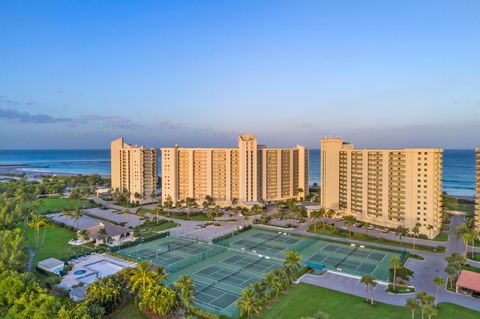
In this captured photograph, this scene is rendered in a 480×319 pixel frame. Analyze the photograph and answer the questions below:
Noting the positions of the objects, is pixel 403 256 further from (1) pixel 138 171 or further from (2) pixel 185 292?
(1) pixel 138 171

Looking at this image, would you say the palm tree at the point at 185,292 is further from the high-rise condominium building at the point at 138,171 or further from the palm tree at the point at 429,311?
the high-rise condominium building at the point at 138,171

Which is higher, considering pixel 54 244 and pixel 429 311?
pixel 429 311

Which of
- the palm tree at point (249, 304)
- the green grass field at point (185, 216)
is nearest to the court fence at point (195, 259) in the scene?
the palm tree at point (249, 304)

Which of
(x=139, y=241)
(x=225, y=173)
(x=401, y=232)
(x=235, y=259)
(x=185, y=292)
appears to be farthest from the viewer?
Answer: (x=225, y=173)

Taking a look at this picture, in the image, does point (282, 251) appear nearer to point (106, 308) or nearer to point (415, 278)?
point (415, 278)

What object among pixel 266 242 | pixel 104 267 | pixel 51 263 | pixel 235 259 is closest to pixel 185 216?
pixel 266 242

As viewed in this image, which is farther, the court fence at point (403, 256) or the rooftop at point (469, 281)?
the court fence at point (403, 256)

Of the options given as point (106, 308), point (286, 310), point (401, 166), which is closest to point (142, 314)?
point (106, 308)
